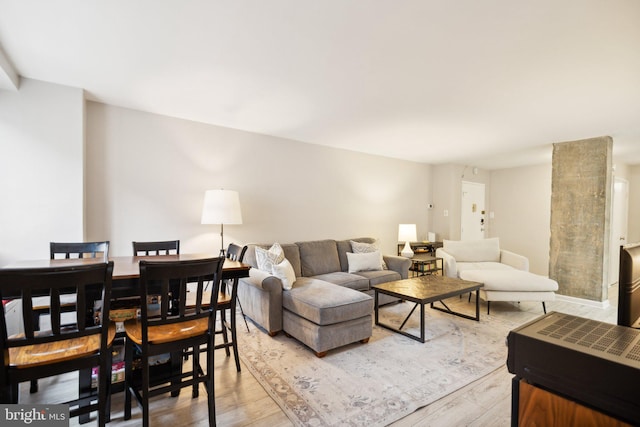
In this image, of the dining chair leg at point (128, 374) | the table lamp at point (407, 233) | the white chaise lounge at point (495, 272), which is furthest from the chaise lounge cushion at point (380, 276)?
the dining chair leg at point (128, 374)

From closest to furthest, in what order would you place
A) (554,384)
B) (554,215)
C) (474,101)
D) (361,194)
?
(554,384)
(474,101)
(554,215)
(361,194)

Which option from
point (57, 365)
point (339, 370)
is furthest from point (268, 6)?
point (339, 370)

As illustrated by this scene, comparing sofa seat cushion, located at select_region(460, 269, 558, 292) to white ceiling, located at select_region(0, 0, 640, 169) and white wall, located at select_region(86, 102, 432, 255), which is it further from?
white wall, located at select_region(86, 102, 432, 255)

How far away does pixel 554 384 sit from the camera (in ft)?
2.41

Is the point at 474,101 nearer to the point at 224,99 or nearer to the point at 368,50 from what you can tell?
the point at 368,50

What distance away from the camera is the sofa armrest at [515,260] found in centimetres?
436

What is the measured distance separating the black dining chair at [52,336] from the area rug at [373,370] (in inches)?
44.0

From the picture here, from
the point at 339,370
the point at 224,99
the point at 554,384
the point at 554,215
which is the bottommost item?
the point at 339,370

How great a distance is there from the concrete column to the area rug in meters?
1.86

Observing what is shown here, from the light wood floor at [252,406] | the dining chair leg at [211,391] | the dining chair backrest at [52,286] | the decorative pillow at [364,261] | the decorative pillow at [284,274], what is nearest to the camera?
the dining chair backrest at [52,286]

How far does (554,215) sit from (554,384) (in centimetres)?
475

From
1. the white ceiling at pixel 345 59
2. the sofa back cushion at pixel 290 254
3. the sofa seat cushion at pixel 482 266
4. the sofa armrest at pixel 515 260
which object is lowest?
the sofa seat cushion at pixel 482 266

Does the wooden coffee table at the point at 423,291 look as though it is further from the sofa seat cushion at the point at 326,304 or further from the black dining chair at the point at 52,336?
the black dining chair at the point at 52,336

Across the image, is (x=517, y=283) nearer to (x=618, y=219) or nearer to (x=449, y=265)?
(x=449, y=265)
